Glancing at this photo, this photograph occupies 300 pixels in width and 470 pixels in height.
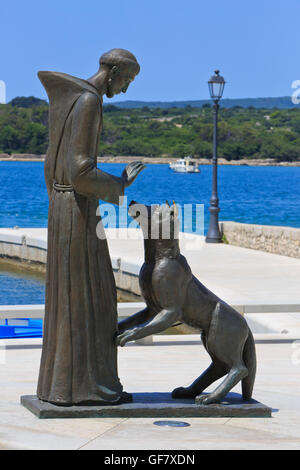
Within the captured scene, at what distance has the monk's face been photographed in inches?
249

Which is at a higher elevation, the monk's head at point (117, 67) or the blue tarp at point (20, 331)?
the monk's head at point (117, 67)

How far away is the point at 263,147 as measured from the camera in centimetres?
13512

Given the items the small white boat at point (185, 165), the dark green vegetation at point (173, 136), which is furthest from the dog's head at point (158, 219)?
the small white boat at point (185, 165)

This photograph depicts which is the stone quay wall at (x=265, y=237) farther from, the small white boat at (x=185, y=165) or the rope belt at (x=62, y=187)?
the small white boat at (x=185, y=165)

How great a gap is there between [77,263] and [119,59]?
4.77ft

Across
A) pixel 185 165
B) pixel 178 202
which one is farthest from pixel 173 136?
pixel 178 202

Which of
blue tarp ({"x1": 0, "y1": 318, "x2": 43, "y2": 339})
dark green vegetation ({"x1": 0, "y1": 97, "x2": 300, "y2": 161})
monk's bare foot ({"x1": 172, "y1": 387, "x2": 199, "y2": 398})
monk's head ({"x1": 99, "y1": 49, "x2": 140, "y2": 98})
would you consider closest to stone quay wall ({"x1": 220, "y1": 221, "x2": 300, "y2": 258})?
blue tarp ({"x1": 0, "y1": 318, "x2": 43, "y2": 339})

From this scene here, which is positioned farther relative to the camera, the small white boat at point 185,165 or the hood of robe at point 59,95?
the small white boat at point 185,165

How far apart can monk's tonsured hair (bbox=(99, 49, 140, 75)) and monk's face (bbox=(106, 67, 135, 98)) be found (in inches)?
1.7

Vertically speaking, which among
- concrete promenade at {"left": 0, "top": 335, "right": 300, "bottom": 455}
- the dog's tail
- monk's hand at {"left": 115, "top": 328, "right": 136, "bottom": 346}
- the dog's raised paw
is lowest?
concrete promenade at {"left": 0, "top": 335, "right": 300, "bottom": 455}

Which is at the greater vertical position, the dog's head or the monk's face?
the monk's face

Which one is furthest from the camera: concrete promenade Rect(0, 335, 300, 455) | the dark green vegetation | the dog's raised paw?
the dark green vegetation

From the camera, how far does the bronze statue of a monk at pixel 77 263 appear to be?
6.05 metres

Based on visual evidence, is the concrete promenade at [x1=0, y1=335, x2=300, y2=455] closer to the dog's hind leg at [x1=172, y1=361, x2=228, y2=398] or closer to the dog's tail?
the dog's tail
